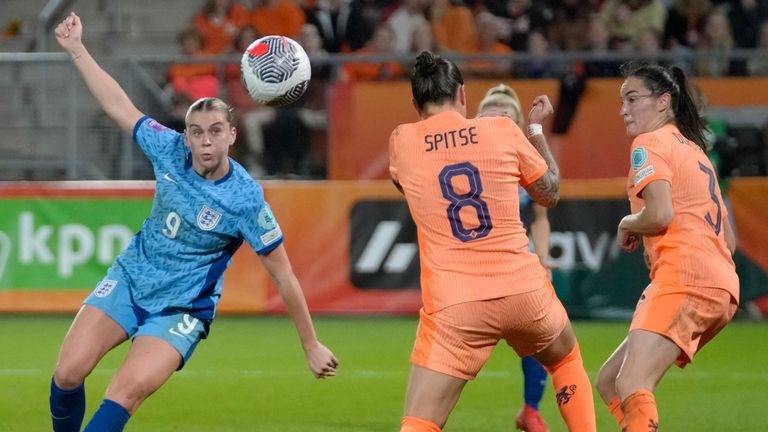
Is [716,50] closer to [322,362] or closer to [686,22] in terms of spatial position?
[686,22]

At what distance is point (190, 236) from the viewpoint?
5930 mm

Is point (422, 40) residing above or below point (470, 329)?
Result: below

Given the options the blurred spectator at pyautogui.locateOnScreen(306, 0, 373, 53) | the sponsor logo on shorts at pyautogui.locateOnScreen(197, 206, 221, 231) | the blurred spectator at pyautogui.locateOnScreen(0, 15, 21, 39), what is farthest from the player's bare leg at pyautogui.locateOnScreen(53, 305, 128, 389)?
the blurred spectator at pyautogui.locateOnScreen(0, 15, 21, 39)

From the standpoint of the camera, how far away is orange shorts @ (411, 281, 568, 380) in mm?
5082

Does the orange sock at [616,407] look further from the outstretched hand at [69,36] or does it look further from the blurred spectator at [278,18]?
the blurred spectator at [278,18]

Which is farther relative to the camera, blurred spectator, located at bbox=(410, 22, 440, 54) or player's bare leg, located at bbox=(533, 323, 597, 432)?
blurred spectator, located at bbox=(410, 22, 440, 54)

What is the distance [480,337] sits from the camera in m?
5.15

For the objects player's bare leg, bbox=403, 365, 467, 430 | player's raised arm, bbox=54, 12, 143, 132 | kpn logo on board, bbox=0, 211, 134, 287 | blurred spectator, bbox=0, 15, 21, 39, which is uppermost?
player's raised arm, bbox=54, 12, 143, 132

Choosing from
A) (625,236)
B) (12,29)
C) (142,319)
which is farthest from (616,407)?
(12,29)

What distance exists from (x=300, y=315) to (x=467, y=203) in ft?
3.68

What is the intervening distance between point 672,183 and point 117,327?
2662 mm

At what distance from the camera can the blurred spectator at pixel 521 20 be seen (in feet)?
50.7

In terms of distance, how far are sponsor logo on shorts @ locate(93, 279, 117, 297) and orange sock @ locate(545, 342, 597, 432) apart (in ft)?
7.02

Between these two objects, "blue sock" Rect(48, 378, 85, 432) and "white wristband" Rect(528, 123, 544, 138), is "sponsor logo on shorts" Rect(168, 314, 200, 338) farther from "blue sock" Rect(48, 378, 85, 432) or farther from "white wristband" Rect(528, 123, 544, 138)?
"white wristband" Rect(528, 123, 544, 138)
